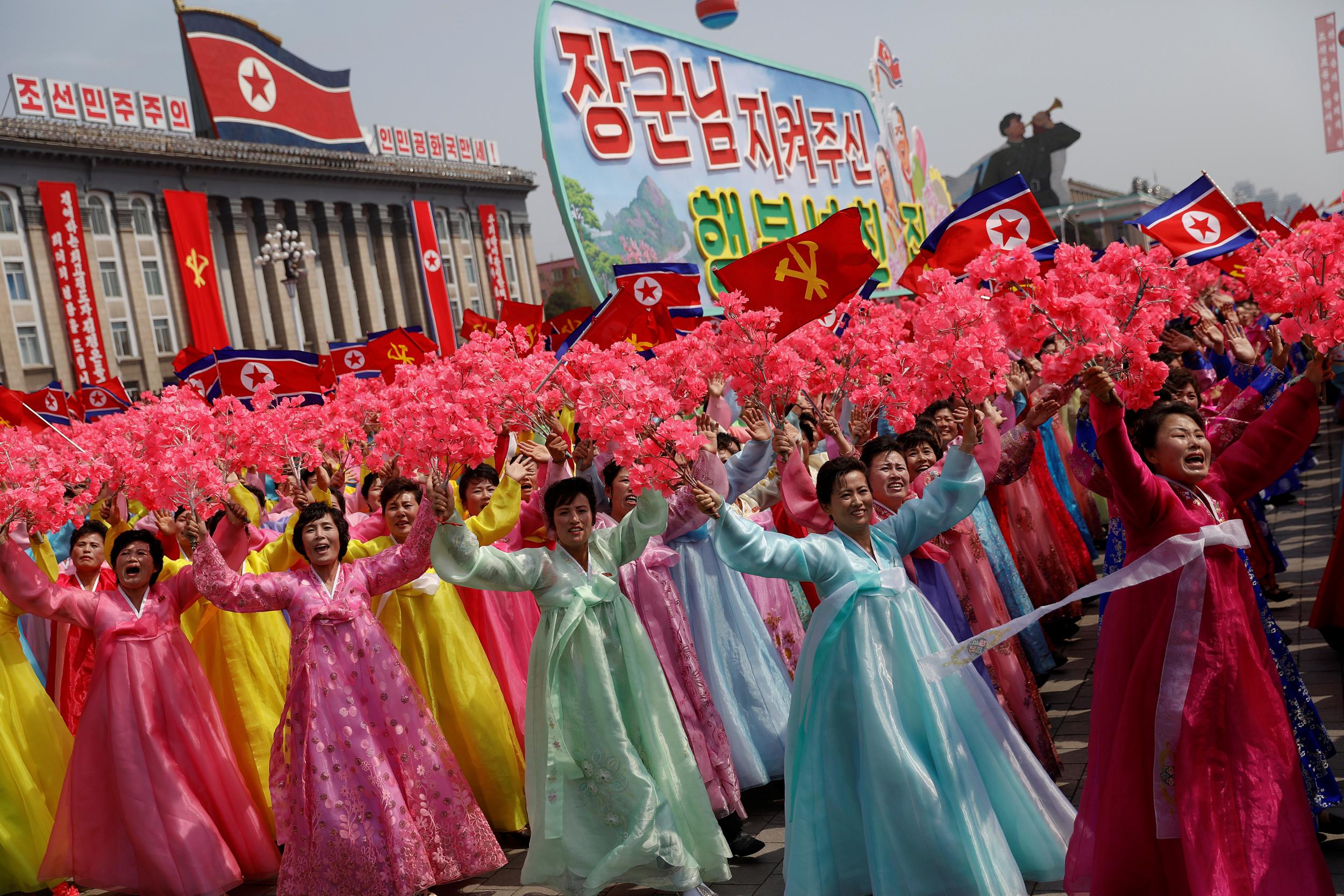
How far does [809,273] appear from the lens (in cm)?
511

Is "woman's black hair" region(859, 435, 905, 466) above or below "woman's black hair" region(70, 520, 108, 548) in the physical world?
below

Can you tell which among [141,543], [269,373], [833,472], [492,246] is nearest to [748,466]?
[833,472]

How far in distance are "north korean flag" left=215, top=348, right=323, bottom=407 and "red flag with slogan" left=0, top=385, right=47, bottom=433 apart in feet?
4.58

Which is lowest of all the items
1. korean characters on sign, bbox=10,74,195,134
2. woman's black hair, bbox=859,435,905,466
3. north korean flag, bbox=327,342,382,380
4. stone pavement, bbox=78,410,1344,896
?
stone pavement, bbox=78,410,1344,896

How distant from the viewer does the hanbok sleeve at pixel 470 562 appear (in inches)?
Answer: 165

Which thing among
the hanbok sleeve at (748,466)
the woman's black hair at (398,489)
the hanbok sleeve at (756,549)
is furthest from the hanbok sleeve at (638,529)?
the woman's black hair at (398,489)

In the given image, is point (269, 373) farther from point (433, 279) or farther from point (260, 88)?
point (260, 88)

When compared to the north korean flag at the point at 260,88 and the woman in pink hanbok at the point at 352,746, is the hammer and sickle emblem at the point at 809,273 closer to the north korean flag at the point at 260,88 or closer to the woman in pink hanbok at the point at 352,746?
the woman in pink hanbok at the point at 352,746

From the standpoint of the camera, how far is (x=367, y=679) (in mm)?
4641

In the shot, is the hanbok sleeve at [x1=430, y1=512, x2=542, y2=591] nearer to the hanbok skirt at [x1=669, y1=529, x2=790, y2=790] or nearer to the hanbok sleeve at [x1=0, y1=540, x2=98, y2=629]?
the hanbok skirt at [x1=669, y1=529, x2=790, y2=790]

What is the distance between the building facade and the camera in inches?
1283

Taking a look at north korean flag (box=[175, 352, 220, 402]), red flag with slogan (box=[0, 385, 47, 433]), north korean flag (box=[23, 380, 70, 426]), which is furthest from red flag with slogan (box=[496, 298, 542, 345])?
north korean flag (box=[23, 380, 70, 426])

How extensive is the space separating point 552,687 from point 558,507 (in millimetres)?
660

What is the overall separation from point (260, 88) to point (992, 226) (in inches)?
1313
